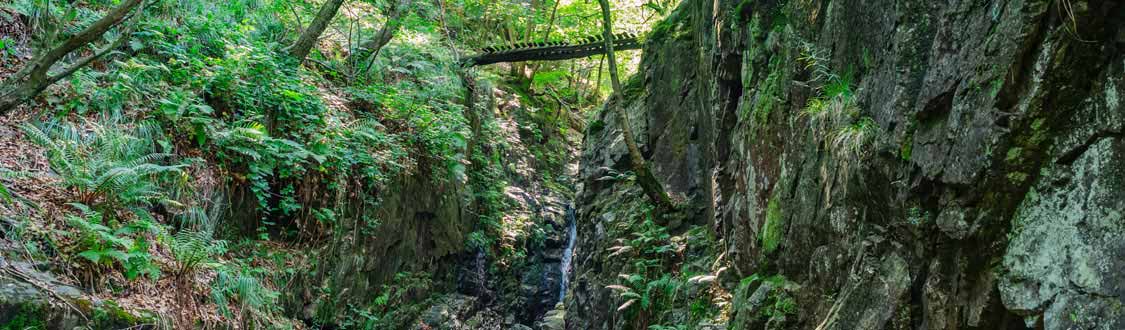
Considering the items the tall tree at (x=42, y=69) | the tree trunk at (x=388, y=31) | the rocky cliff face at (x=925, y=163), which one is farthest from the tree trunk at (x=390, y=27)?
the tall tree at (x=42, y=69)

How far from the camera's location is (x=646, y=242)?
30.8ft

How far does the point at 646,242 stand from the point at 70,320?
6709mm

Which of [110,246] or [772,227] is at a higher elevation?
[772,227]

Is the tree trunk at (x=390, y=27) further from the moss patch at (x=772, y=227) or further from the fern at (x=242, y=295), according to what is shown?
the moss patch at (x=772, y=227)

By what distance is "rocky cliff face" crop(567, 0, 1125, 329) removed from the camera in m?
3.00

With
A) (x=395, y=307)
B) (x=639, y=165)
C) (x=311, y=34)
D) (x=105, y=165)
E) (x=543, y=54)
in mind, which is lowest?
(x=395, y=307)

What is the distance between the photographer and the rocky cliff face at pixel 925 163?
300cm

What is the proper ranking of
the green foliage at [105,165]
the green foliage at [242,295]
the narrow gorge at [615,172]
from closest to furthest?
the narrow gorge at [615,172]
the green foliage at [105,165]
the green foliage at [242,295]

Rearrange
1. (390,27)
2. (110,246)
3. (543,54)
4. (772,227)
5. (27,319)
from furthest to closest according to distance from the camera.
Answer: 1. (543,54)
2. (390,27)
3. (772,227)
4. (110,246)
5. (27,319)

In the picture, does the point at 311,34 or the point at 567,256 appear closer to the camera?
the point at 311,34

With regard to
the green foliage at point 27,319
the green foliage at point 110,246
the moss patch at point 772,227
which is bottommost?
the green foliage at point 27,319

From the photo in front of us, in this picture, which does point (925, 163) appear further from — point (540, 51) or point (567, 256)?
point (540, 51)

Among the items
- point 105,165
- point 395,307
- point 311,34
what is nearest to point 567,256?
point 395,307

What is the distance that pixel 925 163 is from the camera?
4074 millimetres
